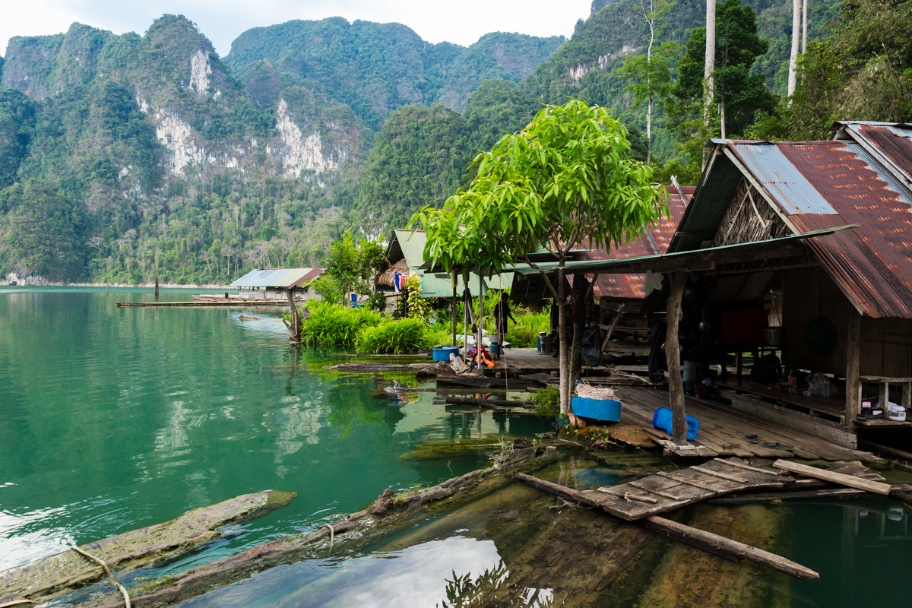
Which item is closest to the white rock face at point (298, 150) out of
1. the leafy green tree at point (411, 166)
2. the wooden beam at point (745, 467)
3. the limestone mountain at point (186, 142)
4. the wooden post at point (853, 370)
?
the limestone mountain at point (186, 142)

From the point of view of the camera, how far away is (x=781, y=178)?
8328mm

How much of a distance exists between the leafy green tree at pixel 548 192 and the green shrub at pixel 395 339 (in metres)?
10.6

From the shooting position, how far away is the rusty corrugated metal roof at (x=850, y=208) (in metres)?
6.50

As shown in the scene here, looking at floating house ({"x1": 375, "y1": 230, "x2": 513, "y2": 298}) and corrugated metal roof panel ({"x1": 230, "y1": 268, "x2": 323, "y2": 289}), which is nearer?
floating house ({"x1": 375, "y1": 230, "x2": 513, "y2": 298})

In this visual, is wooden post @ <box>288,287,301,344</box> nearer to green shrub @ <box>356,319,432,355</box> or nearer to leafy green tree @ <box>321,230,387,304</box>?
green shrub @ <box>356,319,432,355</box>

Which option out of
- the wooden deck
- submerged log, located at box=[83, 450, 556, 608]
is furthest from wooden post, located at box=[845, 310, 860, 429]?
submerged log, located at box=[83, 450, 556, 608]

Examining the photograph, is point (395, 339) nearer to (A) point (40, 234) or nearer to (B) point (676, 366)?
(B) point (676, 366)

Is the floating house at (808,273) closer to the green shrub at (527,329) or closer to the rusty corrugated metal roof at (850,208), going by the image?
the rusty corrugated metal roof at (850,208)

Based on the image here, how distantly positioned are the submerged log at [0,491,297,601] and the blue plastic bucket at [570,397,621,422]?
4165 millimetres

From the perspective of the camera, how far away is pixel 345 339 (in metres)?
22.0

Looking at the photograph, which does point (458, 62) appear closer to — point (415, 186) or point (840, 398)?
point (415, 186)

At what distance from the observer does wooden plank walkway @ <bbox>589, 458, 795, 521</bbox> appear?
5.65 metres

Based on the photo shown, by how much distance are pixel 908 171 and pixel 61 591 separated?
1066 centimetres

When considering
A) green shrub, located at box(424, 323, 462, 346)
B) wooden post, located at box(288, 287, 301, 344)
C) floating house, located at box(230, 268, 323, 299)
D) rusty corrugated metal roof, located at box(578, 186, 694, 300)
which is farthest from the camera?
floating house, located at box(230, 268, 323, 299)
